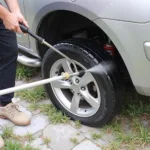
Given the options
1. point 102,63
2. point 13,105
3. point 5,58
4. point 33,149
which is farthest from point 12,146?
point 102,63

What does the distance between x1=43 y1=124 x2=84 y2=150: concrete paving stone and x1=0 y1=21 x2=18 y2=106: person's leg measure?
0.45m

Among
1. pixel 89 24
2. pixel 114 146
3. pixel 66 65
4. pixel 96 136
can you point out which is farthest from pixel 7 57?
pixel 114 146

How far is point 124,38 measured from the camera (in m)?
1.95

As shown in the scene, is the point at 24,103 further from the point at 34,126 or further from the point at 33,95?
the point at 34,126

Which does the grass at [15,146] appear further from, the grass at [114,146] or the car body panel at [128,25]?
the car body panel at [128,25]

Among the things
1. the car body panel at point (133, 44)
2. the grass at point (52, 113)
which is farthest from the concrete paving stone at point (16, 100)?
the car body panel at point (133, 44)

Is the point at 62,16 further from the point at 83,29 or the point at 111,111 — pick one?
the point at 111,111

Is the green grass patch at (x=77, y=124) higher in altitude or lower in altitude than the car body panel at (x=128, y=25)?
lower

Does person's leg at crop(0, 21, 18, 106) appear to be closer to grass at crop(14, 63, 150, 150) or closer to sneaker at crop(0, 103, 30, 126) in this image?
sneaker at crop(0, 103, 30, 126)

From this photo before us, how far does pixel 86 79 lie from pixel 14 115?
737 millimetres

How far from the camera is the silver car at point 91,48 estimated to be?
191cm

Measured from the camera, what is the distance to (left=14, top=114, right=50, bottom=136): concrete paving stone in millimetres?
2562

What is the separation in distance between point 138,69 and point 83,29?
0.80 m

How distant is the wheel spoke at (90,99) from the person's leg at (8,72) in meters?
0.55
